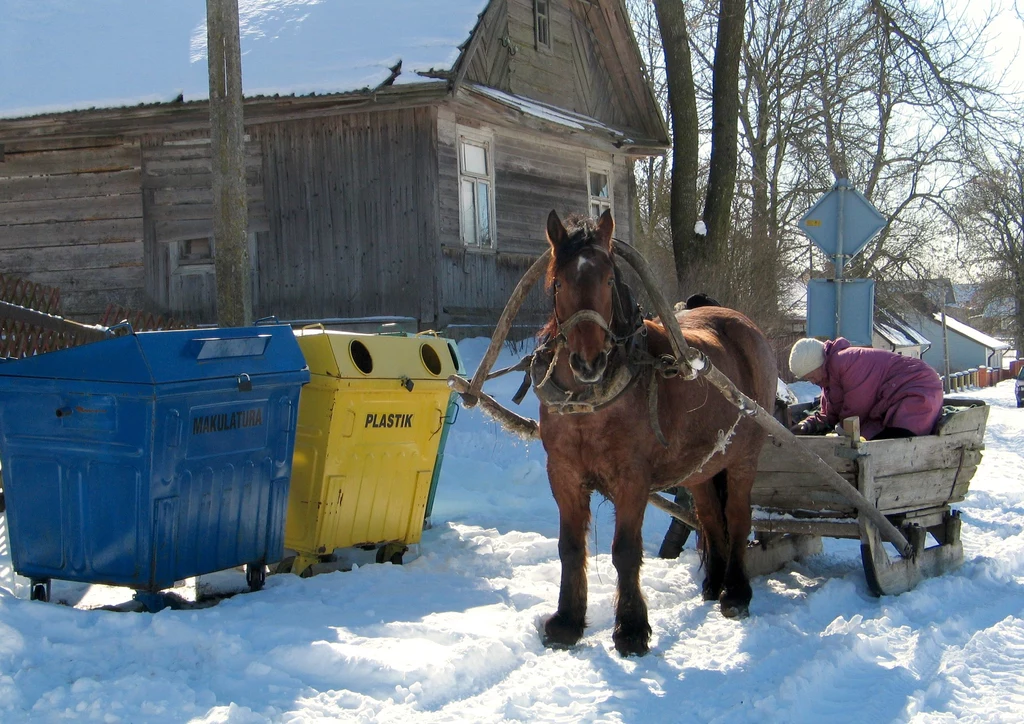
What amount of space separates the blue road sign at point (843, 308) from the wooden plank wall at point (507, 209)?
586 centimetres

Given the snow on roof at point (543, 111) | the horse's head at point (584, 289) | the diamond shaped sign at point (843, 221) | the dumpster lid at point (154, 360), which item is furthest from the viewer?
the snow on roof at point (543, 111)

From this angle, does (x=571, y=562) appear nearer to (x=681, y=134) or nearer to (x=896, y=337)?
(x=681, y=134)

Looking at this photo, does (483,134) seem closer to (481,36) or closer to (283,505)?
(481,36)

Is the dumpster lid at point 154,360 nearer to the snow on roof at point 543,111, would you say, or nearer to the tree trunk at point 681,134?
the snow on roof at point 543,111

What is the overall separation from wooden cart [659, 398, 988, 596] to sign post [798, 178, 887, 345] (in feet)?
7.05

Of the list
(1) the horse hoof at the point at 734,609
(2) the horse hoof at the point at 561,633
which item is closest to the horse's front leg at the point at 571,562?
(2) the horse hoof at the point at 561,633

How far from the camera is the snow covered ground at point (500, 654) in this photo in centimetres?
397

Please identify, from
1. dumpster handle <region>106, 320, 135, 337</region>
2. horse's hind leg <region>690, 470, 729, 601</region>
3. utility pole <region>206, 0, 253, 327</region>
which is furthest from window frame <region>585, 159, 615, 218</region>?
dumpster handle <region>106, 320, 135, 337</region>

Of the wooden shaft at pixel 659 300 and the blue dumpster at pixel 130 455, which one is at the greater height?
the wooden shaft at pixel 659 300

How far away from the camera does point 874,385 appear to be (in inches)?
272

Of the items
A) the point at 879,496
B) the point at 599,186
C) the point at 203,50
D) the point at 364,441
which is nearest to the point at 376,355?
the point at 364,441

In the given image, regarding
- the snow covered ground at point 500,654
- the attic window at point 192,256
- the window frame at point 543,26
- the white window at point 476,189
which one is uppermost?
the window frame at point 543,26

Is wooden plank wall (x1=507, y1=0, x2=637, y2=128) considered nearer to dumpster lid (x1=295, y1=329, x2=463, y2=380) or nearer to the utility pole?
the utility pole

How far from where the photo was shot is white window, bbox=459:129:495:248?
15.1 m
